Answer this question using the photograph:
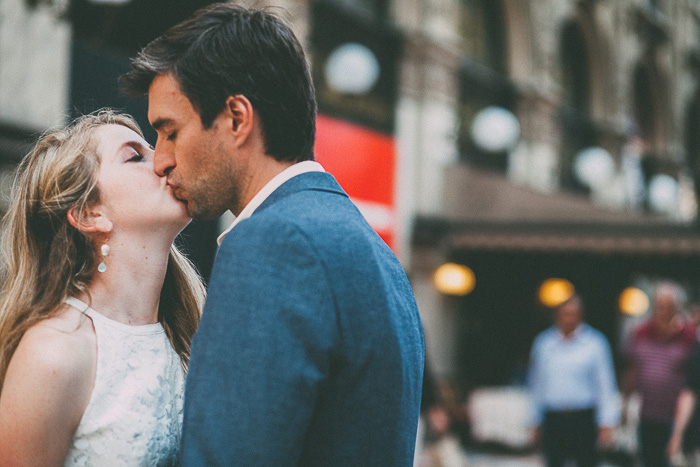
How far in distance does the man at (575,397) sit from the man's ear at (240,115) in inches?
227

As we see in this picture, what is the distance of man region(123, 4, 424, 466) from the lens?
1.24 meters

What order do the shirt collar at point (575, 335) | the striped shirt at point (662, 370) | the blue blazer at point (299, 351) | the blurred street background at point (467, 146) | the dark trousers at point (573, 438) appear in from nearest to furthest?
1. the blue blazer at point (299, 351)
2. the striped shirt at point (662, 370)
3. the dark trousers at point (573, 438)
4. the blurred street background at point (467, 146)
5. the shirt collar at point (575, 335)

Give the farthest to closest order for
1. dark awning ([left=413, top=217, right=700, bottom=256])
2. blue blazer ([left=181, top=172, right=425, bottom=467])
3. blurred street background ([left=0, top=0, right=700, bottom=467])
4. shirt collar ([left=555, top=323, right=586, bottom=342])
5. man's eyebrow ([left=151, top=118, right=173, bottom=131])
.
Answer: dark awning ([left=413, top=217, right=700, bottom=256]), shirt collar ([left=555, top=323, right=586, bottom=342]), blurred street background ([left=0, top=0, right=700, bottom=467]), man's eyebrow ([left=151, top=118, right=173, bottom=131]), blue blazer ([left=181, top=172, right=425, bottom=467])

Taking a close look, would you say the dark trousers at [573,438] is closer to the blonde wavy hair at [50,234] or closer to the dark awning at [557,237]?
the dark awning at [557,237]

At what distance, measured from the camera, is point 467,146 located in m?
13.0

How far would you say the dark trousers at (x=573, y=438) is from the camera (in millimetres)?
6660

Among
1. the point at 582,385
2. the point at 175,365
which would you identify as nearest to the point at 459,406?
the point at 582,385

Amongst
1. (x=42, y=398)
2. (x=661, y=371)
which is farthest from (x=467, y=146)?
(x=42, y=398)

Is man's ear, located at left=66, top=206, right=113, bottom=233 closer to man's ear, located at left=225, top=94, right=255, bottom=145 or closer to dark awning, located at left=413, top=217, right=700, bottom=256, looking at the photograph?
man's ear, located at left=225, top=94, right=255, bottom=145


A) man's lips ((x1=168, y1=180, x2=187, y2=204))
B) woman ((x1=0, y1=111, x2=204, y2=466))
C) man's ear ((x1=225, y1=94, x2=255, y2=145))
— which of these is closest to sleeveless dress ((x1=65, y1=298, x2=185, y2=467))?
woman ((x1=0, y1=111, x2=204, y2=466))

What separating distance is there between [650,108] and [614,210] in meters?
9.58

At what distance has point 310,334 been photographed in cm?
127

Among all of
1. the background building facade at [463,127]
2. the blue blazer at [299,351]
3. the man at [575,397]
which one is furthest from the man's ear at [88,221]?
the man at [575,397]

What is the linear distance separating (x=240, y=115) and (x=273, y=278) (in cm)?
43
